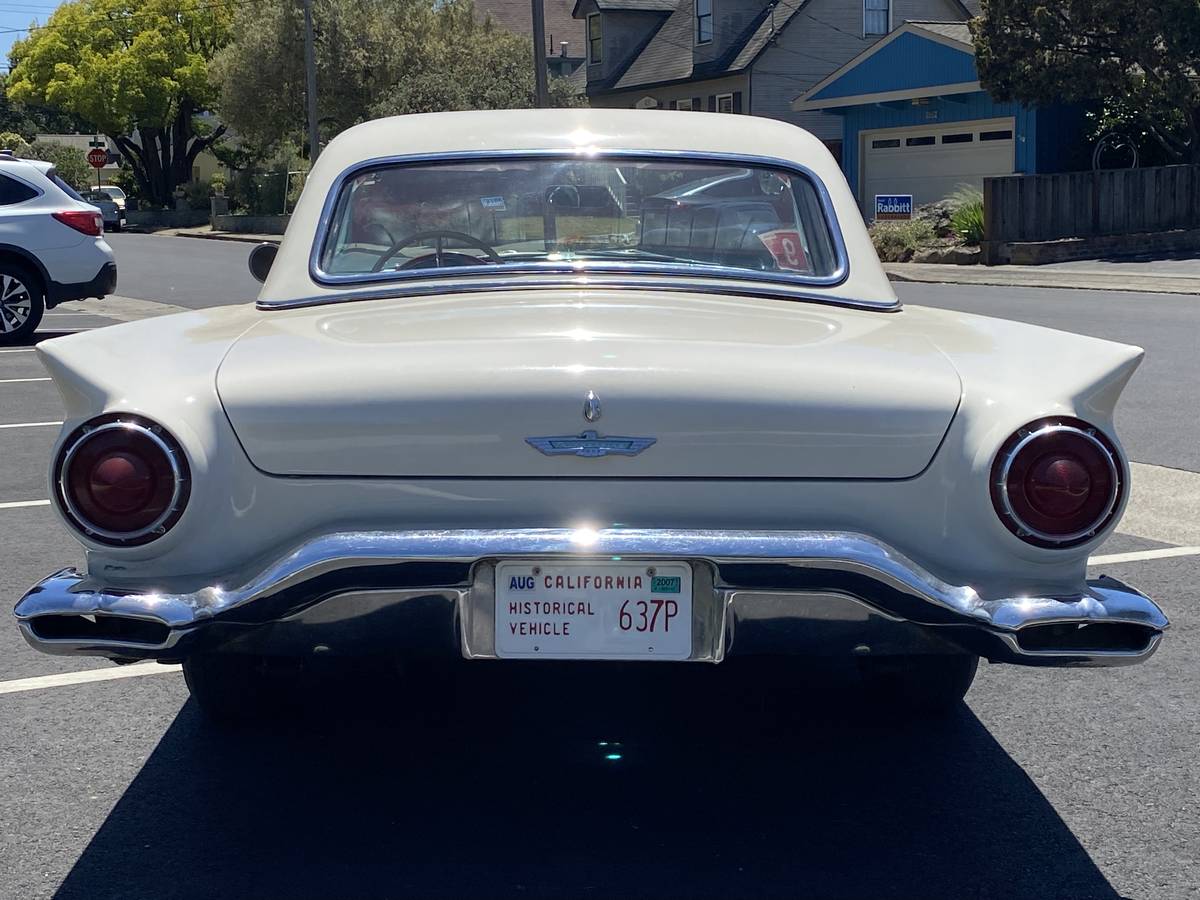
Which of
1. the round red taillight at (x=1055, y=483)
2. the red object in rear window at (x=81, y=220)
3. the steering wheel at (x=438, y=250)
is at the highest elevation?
the red object in rear window at (x=81, y=220)

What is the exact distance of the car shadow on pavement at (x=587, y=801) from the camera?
3.36 m

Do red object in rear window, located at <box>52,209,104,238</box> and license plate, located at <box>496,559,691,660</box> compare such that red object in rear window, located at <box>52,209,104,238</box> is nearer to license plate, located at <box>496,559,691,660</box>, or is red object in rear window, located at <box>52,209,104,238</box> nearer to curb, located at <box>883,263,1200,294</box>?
curb, located at <box>883,263,1200,294</box>

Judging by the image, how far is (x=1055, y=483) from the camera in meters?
3.22

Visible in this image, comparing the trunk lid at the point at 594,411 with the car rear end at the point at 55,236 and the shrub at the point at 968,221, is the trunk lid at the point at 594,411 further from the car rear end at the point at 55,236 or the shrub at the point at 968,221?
the shrub at the point at 968,221

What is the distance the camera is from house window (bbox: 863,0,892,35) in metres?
43.1

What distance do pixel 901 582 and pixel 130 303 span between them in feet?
60.8

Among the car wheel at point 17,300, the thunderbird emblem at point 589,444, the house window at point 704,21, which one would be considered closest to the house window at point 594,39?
the house window at point 704,21

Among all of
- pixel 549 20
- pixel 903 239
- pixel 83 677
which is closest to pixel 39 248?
pixel 83 677

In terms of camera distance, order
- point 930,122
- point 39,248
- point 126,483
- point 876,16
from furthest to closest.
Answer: point 876,16, point 930,122, point 39,248, point 126,483

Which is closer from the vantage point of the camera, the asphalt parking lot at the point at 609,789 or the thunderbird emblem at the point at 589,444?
the thunderbird emblem at the point at 589,444

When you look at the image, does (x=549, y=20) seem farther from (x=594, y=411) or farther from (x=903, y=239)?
(x=594, y=411)

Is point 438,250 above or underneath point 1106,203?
above

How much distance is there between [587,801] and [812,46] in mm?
41457

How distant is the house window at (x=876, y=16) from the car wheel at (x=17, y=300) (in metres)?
32.9
